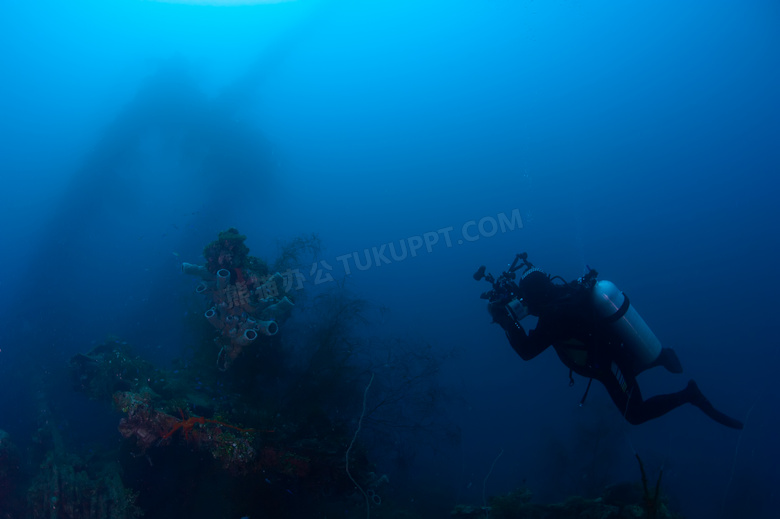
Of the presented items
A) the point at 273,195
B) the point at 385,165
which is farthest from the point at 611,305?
the point at 385,165

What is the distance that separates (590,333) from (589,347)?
19 cm

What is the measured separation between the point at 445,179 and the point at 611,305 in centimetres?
3318

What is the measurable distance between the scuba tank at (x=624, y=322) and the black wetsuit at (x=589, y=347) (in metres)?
0.10

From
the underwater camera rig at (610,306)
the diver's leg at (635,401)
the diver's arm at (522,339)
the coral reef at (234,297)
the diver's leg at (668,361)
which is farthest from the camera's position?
the coral reef at (234,297)

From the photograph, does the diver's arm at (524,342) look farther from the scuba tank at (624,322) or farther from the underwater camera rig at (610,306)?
the scuba tank at (624,322)

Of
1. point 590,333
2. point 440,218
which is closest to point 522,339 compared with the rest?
point 590,333

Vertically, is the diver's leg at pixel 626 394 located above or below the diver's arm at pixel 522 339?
below

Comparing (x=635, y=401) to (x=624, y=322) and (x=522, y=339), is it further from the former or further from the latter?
(x=522, y=339)

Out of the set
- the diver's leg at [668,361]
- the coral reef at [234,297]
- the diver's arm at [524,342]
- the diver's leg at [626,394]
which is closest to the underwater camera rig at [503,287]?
the diver's arm at [524,342]

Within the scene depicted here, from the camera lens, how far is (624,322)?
494cm

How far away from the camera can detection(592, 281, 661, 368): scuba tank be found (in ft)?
16.0

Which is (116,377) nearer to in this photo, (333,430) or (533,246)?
(333,430)

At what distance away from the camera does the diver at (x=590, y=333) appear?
4.57m

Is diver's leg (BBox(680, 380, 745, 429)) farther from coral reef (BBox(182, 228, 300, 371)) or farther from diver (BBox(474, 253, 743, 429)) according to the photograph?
coral reef (BBox(182, 228, 300, 371))
